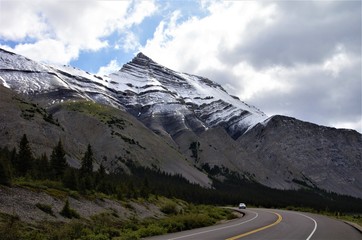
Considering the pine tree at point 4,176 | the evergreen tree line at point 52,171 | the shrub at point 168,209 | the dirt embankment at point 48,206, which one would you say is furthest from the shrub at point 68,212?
the shrub at point 168,209

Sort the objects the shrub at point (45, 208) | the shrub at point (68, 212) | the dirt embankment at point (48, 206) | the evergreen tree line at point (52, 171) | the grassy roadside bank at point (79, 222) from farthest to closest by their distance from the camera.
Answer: the evergreen tree line at point (52, 171) < the shrub at point (68, 212) < the shrub at point (45, 208) < the dirt embankment at point (48, 206) < the grassy roadside bank at point (79, 222)

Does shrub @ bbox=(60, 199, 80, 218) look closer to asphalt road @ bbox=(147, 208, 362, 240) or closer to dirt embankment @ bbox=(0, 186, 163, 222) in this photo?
dirt embankment @ bbox=(0, 186, 163, 222)

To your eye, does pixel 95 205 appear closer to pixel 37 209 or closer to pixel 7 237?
pixel 37 209

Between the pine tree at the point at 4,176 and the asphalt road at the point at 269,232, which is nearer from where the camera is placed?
the asphalt road at the point at 269,232

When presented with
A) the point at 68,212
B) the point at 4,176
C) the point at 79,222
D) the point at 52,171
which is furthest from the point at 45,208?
the point at 52,171

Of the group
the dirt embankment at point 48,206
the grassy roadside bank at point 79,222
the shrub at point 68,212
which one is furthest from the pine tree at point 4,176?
the shrub at point 68,212

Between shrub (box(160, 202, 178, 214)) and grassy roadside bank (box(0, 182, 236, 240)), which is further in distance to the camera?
shrub (box(160, 202, 178, 214))

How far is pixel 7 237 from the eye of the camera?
19.6 metres

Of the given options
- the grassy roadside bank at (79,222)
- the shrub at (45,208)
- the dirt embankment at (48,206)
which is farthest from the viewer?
the shrub at (45,208)

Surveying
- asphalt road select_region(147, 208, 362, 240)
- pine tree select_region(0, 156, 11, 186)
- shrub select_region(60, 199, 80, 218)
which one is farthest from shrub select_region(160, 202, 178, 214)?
pine tree select_region(0, 156, 11, 186)

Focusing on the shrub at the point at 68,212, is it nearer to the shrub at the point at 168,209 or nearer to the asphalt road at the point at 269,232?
the asphalt road at the point at 269,232

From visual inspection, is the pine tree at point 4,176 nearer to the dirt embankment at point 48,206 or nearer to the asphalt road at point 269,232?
the dirt embankment at point 48,206

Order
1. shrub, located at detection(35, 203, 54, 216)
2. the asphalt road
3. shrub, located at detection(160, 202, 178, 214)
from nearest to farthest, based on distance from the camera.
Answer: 1. the asphalt road
2. shrub, located at detection(35, 203, 54, 216)
3. shrub, located at detection(160, 202, 178, 214)

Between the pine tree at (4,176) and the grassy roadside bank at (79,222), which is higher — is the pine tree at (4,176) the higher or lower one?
the higher one
